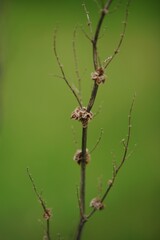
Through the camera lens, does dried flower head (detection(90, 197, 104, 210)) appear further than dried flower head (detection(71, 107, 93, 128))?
Result: Yes

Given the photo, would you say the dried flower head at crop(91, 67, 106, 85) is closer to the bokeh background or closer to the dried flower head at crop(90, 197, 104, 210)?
the dried flower head at crop(90, 197, 104, 210)

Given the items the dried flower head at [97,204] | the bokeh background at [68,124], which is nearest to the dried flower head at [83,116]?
the dried flower head at [97,204]

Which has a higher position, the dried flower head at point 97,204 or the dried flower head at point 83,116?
the dried flower head at point 83,116

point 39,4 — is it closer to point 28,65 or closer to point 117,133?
point 28,65

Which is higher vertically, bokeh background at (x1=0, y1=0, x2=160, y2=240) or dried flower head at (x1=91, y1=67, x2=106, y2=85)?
bokeh background at (x1=0, y1=0, x2=160, y2=240)

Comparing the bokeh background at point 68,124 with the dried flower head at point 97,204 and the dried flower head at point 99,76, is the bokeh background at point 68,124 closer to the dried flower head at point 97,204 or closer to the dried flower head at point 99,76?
the dried flower head at point 97,204

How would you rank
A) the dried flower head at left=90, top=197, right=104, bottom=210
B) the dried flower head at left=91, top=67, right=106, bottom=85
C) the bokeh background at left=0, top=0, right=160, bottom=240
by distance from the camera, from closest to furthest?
the dried flower head at left=91, top=67, right=106, bottom=85
the dried flower head at left=90, top=197, right=104, bottom=210
the bokeh background at left=0, top=0, right=160, bottom=240

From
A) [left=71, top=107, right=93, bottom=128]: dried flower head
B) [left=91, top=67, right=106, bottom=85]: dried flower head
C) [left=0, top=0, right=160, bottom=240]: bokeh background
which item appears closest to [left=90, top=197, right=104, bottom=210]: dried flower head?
[left=71, top=107, right=93, bottom=128]: dried flower head
